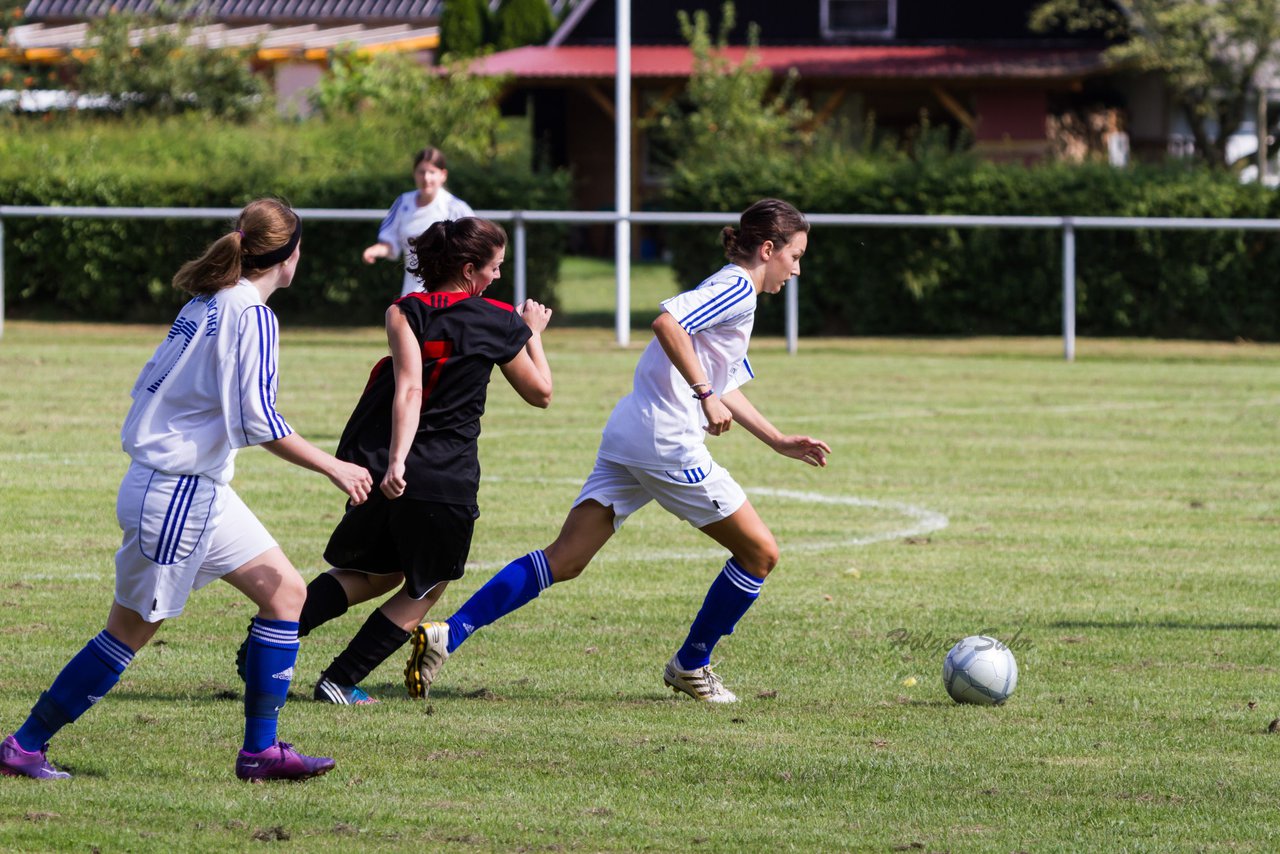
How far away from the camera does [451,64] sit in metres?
33.6

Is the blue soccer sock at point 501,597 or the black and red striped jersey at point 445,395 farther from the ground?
the black and red striped jersey at point 445,395

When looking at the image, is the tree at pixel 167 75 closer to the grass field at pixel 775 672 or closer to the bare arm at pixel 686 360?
the grass field at pixel 775 672

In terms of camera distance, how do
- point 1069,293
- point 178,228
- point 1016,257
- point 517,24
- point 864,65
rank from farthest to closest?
point 517,24 < point 864,65 < point 178,228 < point 1016,257 < point 1069,293

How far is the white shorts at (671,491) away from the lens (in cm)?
632

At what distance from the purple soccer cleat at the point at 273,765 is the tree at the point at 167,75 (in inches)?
1229

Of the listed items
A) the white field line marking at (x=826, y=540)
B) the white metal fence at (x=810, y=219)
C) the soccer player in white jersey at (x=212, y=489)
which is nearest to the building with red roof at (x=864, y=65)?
the white metal fence at (x=810, y=219)

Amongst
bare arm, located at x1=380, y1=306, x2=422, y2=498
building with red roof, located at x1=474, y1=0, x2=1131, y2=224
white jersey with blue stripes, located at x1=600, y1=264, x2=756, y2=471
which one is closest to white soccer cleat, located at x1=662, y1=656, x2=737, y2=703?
white jersey with blue stripes, located at x1=600, y1=264, x2=756, y2=471

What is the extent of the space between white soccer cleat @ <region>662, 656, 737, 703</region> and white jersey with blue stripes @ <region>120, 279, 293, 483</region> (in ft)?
6.59

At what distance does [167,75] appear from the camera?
3525cm

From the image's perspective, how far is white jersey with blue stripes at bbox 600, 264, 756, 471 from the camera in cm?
627

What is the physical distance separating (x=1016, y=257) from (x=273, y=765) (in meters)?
19.0

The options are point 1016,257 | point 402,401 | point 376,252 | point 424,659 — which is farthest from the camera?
point 1016,257

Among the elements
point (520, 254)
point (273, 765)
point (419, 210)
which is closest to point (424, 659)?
point (273, 765)

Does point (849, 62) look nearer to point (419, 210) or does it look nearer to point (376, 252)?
point (419, 210)
